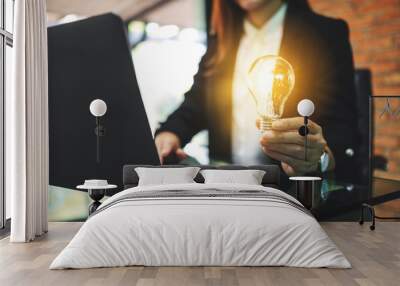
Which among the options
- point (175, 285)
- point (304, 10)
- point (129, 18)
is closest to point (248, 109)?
point (304, 10)

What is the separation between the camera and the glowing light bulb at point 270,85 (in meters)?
7.51

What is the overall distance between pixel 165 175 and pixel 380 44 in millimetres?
3259

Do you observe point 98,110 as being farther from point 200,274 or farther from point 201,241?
point 200,274

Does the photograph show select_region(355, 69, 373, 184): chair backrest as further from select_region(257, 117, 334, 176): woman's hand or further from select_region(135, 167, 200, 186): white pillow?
select_region(135, 167, 200, 186): white pillow

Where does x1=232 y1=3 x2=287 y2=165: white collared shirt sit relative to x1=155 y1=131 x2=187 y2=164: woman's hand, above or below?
above

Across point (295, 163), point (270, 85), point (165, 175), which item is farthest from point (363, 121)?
point (165, 175)

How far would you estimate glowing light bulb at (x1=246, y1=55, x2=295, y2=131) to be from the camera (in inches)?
296

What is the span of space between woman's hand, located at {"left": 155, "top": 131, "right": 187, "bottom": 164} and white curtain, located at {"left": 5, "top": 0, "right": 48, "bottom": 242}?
1.57 meters

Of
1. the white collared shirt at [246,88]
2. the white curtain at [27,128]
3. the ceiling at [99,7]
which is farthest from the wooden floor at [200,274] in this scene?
the ceiling at [99,7]

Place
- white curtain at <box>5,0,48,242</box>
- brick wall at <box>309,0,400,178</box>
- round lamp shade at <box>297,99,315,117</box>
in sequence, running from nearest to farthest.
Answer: white curtain at <box>5,0,48,242</box> → round lamp shade at <box>297,99,315,117</box> → brick wall at <box>309,0,400,178</box>

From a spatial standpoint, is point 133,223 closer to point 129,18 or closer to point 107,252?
point 107,252

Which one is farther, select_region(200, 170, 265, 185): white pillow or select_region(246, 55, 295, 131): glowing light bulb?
select_region(246, 55, 295, 131): glowing light bulb

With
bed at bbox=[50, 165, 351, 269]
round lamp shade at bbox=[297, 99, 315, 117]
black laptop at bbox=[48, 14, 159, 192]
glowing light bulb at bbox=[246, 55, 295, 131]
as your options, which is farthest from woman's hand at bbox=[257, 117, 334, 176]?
bed at bbox=[50, 165, 351, 269]

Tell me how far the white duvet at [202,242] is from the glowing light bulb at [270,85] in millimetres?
2903
